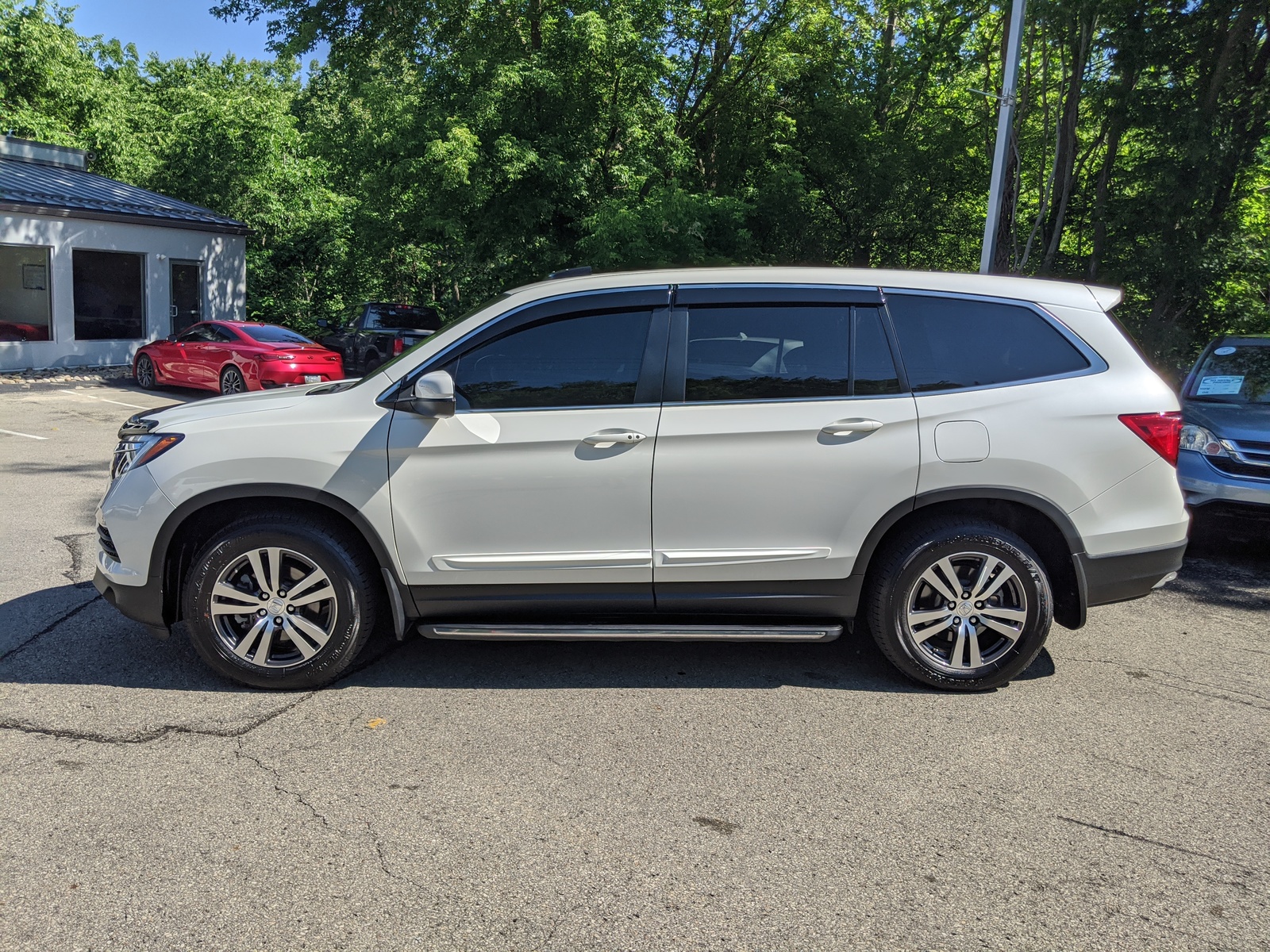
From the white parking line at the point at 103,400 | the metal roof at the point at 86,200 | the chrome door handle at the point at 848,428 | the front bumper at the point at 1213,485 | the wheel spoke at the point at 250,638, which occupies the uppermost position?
the metal roof at the point at 86,200

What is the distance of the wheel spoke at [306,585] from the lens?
4.38 metres

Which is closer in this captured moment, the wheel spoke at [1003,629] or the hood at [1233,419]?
the wheel spoke at [1003,629]

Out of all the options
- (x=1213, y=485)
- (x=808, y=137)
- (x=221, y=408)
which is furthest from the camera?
(x=808, y=137)

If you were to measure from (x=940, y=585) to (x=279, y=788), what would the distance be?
9.26ft

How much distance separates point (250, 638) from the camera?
4.41 meters

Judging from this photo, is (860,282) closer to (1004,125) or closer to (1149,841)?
(1149,841)

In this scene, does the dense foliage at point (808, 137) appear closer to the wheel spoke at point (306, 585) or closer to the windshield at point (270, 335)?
the windshield at point (270, 335)

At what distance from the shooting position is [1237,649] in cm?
528

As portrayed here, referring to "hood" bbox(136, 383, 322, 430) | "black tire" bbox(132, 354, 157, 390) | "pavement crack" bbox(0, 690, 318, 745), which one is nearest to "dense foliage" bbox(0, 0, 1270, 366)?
"black tire" bbox(132, 354, 157, 390)

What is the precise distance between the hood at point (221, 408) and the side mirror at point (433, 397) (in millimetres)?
632

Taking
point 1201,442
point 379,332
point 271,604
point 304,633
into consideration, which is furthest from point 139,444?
point 379,332

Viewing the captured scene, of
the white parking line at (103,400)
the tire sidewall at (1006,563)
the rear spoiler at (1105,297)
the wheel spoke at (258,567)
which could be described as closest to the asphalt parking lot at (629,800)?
the tire sidewall at (1006,563)

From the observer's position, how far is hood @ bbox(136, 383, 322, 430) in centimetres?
452

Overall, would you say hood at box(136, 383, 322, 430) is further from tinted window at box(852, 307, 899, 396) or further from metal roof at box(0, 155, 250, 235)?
metal roof at box(0, 155, 250, 235)
